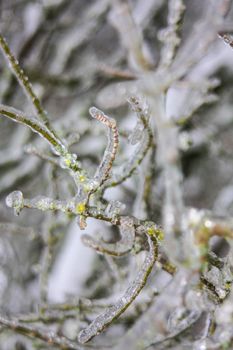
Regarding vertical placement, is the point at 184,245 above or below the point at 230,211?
below

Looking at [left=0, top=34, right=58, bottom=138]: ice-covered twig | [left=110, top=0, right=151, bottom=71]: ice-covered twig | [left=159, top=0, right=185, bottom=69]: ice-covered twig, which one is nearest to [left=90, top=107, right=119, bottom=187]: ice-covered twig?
[left=0, top=34, right=58, bottom=138]: ice-covered twig

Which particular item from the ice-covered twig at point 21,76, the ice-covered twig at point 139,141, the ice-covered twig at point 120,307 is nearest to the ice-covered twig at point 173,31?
the ice-covered twig at point 139,141

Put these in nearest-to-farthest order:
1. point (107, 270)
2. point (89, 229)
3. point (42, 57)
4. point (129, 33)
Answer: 1. point (129, 33)
2. point (107, 270)
3. point (89, 229)
4. point (42, 57)

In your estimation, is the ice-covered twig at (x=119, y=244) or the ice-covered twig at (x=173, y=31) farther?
the ice-covered twig at (x=173, y=31)

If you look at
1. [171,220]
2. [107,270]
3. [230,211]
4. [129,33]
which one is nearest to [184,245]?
[171,220]

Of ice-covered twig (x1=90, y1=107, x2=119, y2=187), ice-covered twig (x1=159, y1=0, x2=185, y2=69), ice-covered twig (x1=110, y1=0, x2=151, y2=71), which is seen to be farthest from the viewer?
ice-covered twig (x1=159, y1=0, x2=185, y2=69)

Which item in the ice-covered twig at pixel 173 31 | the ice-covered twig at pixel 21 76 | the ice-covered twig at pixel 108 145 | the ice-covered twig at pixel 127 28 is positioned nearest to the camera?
the ice-covered twig at pixel 127 28

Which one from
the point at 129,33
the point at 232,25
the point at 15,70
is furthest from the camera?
the point at 15,70

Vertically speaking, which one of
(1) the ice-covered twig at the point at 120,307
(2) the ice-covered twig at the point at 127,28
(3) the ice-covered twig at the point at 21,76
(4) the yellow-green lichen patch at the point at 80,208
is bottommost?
(1) the ice-covered twig at the point at 120,307

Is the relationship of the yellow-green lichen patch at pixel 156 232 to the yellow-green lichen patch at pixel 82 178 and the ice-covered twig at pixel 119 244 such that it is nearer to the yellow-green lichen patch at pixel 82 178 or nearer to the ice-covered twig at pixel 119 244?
the ice-covered twig at pixel 119 244

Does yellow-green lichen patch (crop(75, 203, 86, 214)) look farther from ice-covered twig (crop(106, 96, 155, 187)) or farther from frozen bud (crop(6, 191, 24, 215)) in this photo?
ice-covered twig (crop(106, 96, 155, 187))

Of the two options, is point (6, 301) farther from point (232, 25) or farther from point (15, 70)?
point (232, 25)
